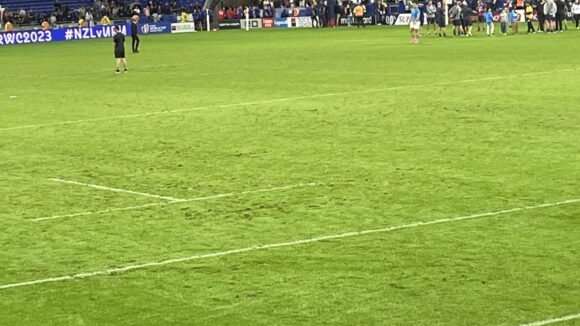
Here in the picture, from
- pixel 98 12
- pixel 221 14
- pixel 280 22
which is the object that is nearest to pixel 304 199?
pixel 280 22

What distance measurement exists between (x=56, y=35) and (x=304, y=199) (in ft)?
240

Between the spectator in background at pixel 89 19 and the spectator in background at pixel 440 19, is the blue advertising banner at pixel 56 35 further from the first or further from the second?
the spectator in background at pixel 440 19

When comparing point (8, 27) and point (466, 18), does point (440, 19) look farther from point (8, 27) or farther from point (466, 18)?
point (8, 27)

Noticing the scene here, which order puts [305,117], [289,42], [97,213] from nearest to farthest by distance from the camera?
[97,213] → [305,117] → [289,42]

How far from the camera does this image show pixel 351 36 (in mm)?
71375

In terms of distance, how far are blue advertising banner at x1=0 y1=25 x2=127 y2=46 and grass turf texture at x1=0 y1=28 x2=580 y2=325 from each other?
4800 centimetres

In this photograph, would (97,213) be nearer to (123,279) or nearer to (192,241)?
(192,241)

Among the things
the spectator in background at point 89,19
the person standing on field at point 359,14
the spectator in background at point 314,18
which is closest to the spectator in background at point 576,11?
the person standing on field at point 359,14

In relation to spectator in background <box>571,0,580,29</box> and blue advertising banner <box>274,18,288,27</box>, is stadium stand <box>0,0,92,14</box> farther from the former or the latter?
spectator in background <box>571,0,580,29</box>

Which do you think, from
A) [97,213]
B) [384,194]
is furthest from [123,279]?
[384,194]

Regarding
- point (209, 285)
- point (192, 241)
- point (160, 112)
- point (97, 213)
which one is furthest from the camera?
point (160, 112)

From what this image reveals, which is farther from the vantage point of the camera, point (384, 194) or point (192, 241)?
point (384, 194)

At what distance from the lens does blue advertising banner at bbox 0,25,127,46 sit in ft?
282

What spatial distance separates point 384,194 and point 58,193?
192 inches
